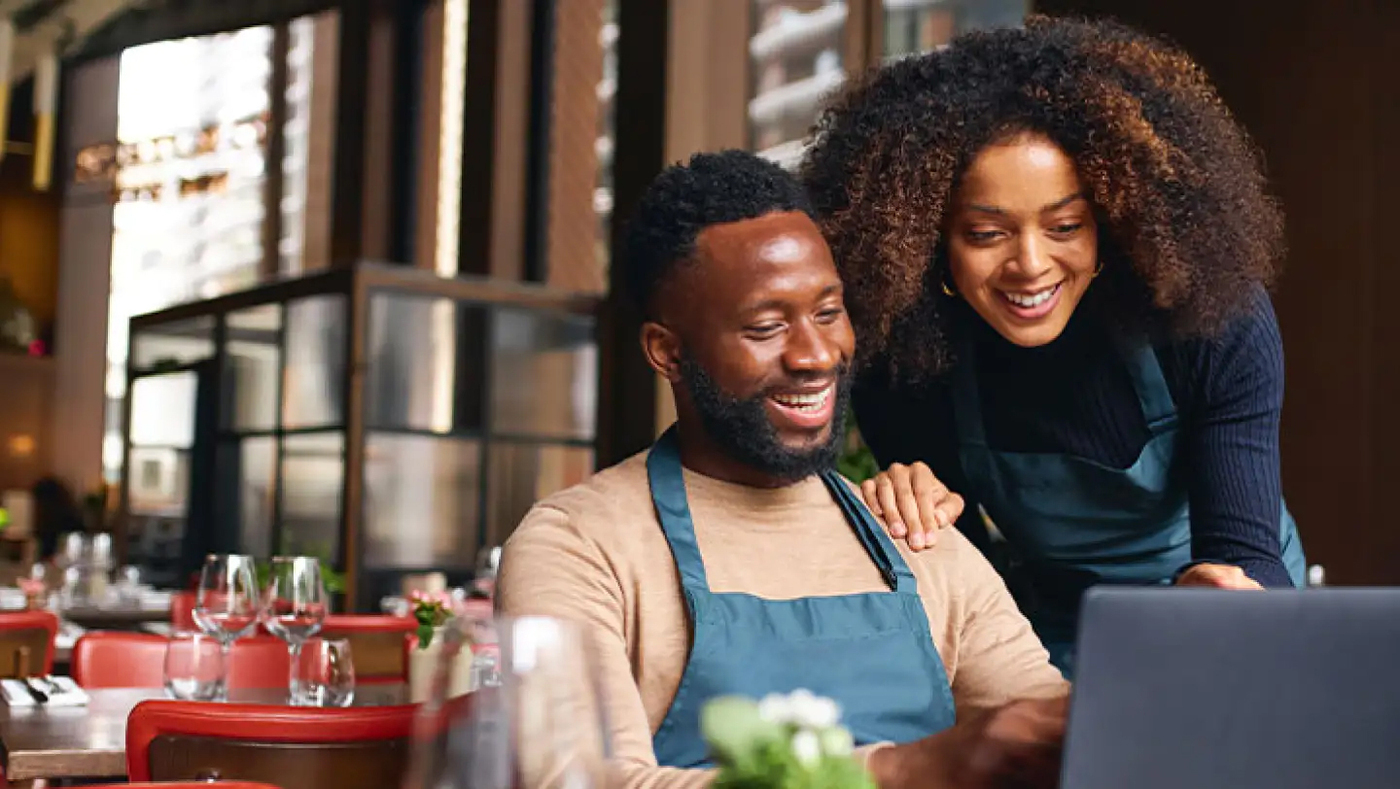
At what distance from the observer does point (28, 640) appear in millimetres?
3361

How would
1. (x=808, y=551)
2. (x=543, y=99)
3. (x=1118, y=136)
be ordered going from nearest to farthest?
(x=808, y=551), (x=1118, y=136), (x=543, y=99)

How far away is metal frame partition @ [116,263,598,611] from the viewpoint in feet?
21.3

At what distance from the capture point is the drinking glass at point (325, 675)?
246cm

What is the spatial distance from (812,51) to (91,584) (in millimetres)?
3404

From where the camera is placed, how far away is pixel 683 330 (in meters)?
1.53

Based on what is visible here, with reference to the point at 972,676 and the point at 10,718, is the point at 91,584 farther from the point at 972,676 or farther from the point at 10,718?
the point at 972,676

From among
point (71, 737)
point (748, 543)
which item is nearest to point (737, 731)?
point (748, 543)

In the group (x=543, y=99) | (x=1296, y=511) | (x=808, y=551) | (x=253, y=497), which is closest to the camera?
(x=808, y=551)

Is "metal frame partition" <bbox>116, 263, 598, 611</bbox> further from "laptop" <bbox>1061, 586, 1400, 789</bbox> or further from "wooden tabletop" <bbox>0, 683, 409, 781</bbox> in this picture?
"laptop" <bbox>1061, 586, 1400, 789</bbox>

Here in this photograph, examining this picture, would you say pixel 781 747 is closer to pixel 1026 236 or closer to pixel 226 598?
pixel 1026 236

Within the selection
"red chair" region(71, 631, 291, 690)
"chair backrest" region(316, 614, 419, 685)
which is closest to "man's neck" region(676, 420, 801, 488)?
"red chair" region(71, 631, 291, 690)

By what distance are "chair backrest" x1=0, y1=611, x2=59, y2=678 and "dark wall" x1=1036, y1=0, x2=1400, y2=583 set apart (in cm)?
315

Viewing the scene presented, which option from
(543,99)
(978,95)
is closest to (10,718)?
(978,95)

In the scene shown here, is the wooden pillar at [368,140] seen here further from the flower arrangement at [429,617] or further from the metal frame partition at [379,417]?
the flower arrangement at [429,617]
